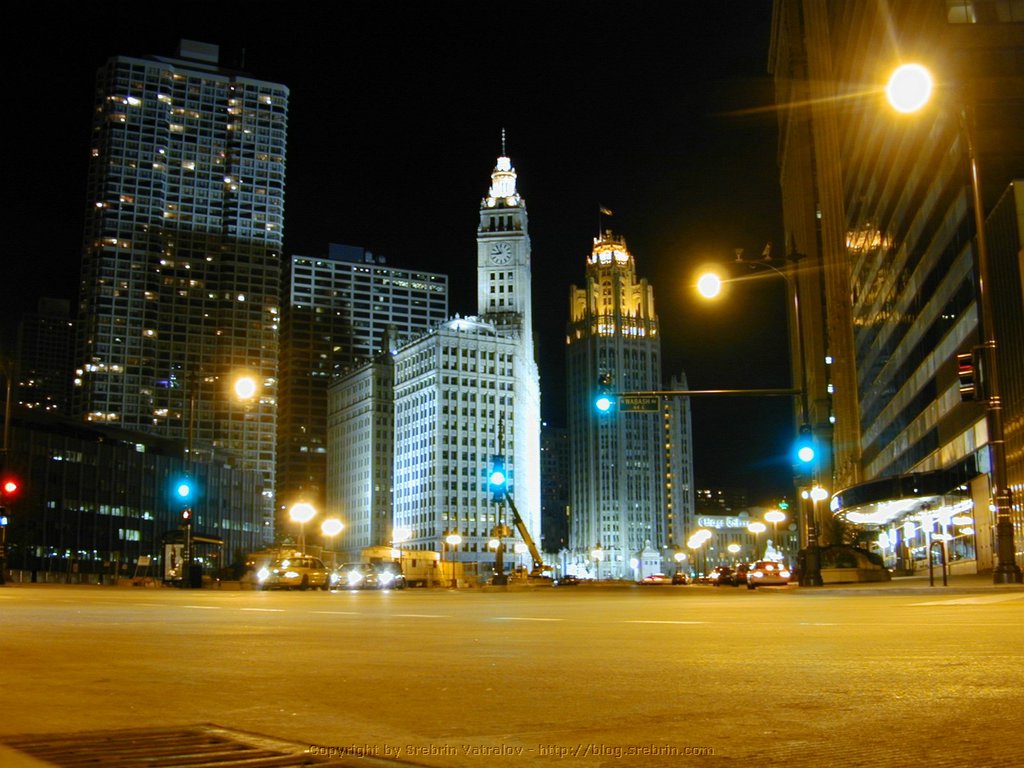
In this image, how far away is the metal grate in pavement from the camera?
4.31 m

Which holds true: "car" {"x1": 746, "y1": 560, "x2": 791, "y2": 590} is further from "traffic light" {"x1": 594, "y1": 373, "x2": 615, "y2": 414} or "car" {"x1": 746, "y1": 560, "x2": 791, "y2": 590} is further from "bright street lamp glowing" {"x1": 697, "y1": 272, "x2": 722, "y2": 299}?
"bright street lamp glowing" {"x1": 697, "y1": 272, "x2": 722, "y2": 299}

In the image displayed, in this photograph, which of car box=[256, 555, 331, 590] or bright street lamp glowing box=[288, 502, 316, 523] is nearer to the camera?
car box=[256, 555, 331, 590]

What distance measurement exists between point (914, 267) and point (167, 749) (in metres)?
71.6

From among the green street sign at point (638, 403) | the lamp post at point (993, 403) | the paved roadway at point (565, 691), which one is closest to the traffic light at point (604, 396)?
the green street sign at point (638, 403)

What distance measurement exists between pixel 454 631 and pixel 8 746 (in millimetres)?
8252

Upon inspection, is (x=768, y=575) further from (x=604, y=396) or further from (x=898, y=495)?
(x=604, y=396)

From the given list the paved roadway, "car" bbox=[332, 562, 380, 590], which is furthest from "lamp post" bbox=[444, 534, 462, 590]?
the paved roadway

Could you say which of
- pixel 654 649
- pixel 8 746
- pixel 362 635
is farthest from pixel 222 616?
pixel 8 746

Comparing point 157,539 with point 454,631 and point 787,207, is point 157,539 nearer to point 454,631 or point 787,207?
point 787,207

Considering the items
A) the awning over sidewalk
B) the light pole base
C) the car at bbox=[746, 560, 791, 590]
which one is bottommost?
the car at bbox=[746, 560, 791, 590]

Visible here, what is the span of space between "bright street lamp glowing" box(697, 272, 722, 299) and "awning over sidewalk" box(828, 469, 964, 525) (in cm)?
3576

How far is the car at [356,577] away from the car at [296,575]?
4.76 feet

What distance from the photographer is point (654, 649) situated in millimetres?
9578

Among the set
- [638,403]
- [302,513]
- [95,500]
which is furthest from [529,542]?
[638,403]
